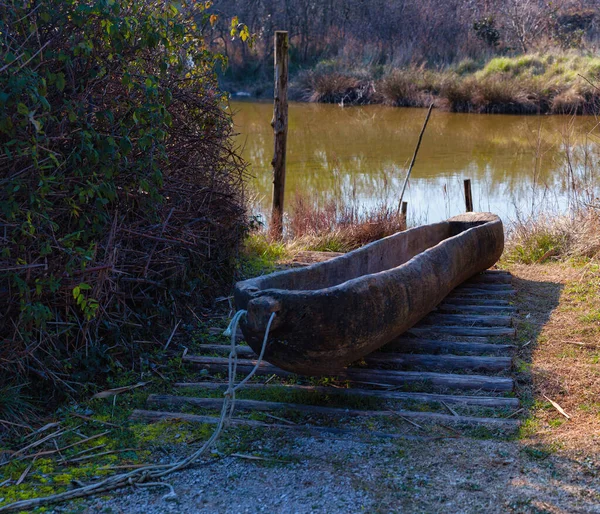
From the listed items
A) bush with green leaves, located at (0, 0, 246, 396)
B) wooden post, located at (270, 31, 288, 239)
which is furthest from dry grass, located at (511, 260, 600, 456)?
wooden post, located at (270, 31, 288, 239)

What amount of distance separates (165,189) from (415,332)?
2016mm

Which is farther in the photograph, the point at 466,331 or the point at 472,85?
the point at 472,85

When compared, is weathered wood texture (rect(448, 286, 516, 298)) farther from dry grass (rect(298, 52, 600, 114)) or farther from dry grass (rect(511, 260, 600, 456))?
dry grass (rect(298, 52, 600, 114))

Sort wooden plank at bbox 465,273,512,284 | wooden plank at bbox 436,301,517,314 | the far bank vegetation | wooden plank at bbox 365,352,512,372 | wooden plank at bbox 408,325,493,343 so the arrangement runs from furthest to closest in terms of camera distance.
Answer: the far bank vegetation < wooden plank at bbox 465,273,512,284 < wooden plank at bbox 436,301,517,314 < wooden plank at bbox 408,325,493,343 < wooden plank at bbox 365,352,512,372

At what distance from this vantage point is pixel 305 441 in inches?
134

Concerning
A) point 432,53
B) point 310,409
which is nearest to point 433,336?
point 310,409

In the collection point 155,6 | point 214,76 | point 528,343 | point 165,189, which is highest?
point 155,6

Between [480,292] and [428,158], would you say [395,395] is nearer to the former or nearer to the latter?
[480,292]

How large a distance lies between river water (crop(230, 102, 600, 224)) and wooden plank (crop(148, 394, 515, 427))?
450 cm

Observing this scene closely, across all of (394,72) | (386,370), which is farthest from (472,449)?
(394,72)

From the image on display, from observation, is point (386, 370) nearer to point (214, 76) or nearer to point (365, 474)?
point (365, 474)

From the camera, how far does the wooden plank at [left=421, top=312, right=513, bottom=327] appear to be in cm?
512

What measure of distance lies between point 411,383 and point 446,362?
37 centimetres

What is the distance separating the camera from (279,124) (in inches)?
324
